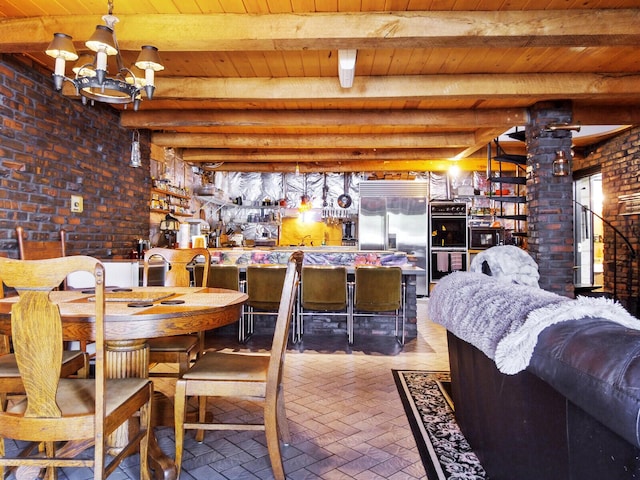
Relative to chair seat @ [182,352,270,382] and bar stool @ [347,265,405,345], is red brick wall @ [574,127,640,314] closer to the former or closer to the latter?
bar stool @ [347,265,405,345]

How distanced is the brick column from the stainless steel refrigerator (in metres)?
3.83

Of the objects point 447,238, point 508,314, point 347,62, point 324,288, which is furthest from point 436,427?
point 447,238

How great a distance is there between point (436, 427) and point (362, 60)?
125 inches

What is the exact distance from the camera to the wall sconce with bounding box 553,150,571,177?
462cm

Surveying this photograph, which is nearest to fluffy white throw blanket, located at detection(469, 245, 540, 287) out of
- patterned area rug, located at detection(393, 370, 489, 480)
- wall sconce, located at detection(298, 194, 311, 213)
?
patterned area rug, located at detection(393, 370, 489, 480)

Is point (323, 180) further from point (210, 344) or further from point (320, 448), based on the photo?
point (320, 448)

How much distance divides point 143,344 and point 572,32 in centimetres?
348

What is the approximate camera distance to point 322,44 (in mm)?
3094

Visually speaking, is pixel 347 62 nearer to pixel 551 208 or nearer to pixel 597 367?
pixel 551 208

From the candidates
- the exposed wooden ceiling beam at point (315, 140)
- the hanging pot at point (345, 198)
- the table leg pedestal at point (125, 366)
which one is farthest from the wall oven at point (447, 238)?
the table leg pedestal at point (125, 366)

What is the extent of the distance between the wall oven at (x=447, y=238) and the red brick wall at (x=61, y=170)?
5.70m

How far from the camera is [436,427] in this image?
2629mm

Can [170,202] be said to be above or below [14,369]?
above

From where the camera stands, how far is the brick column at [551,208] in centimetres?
467
